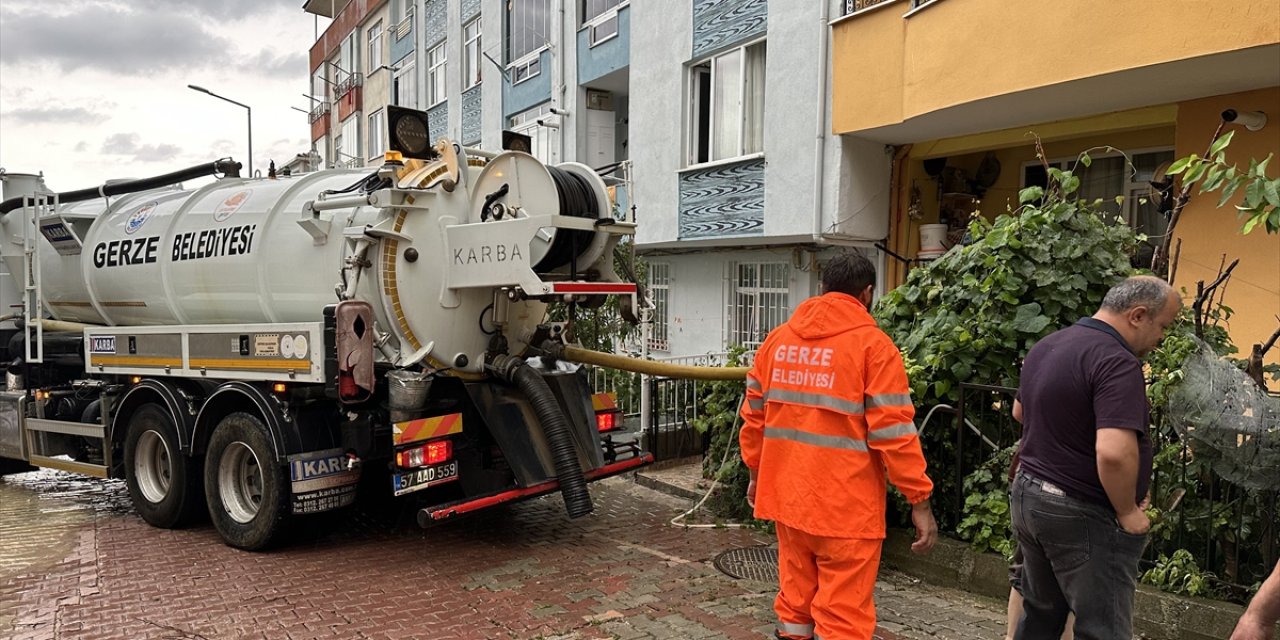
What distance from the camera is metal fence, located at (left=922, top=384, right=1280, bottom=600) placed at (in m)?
4.33

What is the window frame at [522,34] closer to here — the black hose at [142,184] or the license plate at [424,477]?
the black hose at [142,184]

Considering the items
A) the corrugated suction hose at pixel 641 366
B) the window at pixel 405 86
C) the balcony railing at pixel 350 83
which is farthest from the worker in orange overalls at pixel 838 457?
the balcony railing at pixel 350 83

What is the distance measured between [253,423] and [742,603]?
3600 mm

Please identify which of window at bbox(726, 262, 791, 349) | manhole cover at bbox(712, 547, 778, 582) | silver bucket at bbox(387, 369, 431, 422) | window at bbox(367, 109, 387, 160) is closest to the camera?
manhole cover at bbox(712, 547, 778, 582)

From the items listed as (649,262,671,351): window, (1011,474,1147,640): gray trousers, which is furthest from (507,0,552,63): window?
(1011,474,1147,640): gray trousers

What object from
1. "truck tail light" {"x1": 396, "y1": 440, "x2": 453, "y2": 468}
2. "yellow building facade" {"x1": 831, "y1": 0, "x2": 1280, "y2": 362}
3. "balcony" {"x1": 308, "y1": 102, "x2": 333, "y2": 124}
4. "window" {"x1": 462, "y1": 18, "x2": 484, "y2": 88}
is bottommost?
"truck tail light" {"x1": 396, "y1": 440, "x2": 453, "y2": 468}

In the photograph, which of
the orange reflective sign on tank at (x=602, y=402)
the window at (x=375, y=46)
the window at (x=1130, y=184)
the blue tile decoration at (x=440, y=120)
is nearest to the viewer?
the orange reflective sign on tank at (x=602, y=402)

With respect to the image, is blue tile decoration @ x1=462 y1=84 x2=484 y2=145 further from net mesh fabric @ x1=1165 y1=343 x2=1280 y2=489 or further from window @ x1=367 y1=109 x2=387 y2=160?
net mesh fabric @ x1=1165 y1=343 x2=1280 y2=489

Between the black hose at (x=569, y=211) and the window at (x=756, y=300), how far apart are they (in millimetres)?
6059

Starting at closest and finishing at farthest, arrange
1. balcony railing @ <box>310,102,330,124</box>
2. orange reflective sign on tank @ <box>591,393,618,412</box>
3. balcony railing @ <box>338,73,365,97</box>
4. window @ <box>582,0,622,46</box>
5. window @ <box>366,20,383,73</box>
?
orange reflective sign on tank @ <box>591,393,618,412</box> < window @ <box>582,0,622,46</box> < window @ <box>366,20,383,73</box> < balcony railing @ <box>338,73,365,97</box> < balcony railing @ <box>310,102,330,124</box>

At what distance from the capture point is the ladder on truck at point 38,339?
7.84m

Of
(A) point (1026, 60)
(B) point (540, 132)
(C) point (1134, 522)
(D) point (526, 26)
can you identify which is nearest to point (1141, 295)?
(C) point (1134, 522)

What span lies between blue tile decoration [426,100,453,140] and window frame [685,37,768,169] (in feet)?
35.1

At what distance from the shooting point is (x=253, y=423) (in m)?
6.23
